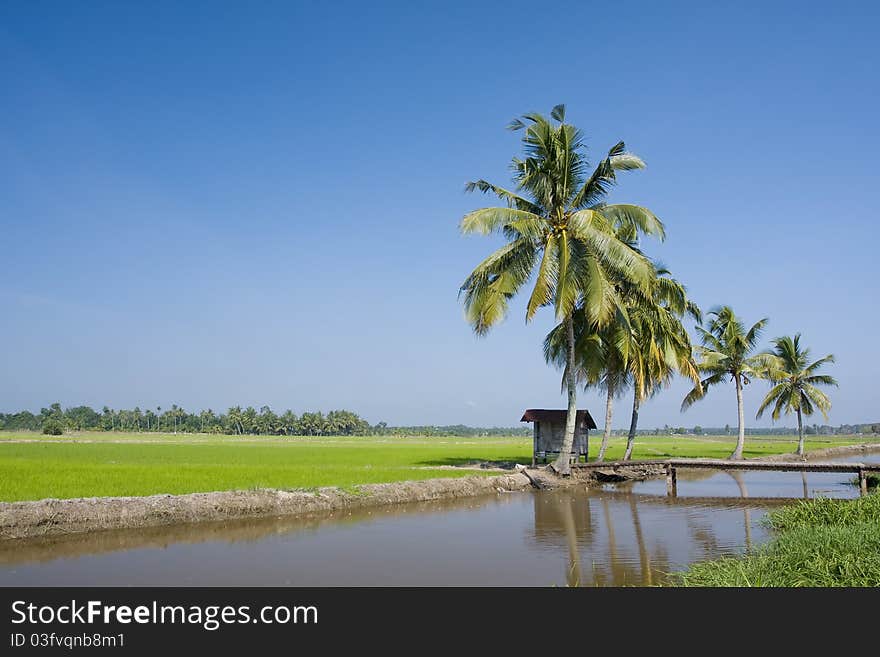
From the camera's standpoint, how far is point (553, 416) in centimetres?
2478

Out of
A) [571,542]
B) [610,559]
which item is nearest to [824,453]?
[571,542]

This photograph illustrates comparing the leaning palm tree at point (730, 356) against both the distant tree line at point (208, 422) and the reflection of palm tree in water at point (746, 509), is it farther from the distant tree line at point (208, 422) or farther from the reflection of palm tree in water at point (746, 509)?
the distant tree line at point (208, 422)

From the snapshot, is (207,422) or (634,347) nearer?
(634,347)

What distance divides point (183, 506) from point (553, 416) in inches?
635

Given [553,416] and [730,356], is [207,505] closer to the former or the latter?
[553,416]

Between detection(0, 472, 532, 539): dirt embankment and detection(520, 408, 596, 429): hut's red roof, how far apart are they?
913 cm

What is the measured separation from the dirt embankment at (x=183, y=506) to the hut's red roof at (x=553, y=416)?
9125mm

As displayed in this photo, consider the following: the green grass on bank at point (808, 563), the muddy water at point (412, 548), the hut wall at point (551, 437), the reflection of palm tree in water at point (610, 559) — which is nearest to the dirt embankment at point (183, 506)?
the muddy water at point (412, 548)

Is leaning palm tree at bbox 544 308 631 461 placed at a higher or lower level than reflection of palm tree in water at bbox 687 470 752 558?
higher

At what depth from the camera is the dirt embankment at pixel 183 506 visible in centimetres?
1029

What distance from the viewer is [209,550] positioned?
9.55 metres

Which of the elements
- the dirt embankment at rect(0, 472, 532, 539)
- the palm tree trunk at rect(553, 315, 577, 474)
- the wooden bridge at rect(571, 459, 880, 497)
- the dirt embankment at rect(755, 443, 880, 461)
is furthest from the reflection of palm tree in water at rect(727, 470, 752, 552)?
the dirt embankment at rect(0, 472, 532, 539)

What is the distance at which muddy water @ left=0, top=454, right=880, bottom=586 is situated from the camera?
7867 millimetres

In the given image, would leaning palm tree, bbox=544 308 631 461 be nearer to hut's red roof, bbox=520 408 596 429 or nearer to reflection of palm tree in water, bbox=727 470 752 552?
hut's red roof, bbox=520 408 596 429
